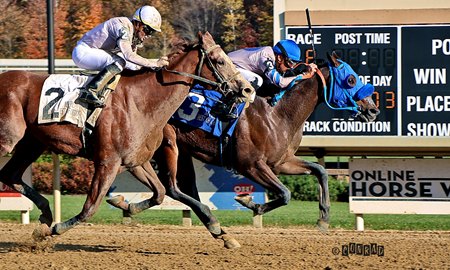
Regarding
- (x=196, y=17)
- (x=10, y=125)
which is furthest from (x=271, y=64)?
(x=196, y=17)

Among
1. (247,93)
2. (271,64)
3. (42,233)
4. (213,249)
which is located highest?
(271,64)

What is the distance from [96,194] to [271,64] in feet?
8.73

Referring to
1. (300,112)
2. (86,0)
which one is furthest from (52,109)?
(86,0)

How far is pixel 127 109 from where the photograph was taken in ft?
31.0

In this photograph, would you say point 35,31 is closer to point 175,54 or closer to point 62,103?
point 175,54

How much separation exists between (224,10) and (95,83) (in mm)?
22357

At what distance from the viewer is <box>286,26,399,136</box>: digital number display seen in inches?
515

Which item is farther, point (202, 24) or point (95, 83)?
point (202, 24)

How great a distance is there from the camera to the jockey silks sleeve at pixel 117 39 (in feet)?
30.8

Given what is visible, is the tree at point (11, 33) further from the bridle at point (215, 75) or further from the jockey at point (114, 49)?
the bridle at point (215, 75)

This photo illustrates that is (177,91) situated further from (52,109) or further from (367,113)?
(367,113)

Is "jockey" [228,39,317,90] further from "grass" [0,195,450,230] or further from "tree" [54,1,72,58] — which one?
"tree" [54,1,72,58]

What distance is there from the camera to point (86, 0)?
100ft

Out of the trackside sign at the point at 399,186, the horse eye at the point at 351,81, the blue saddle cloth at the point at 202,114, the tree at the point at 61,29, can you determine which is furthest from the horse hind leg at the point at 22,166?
the tree at the point at 61,29
